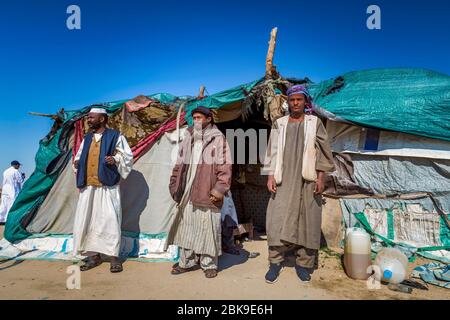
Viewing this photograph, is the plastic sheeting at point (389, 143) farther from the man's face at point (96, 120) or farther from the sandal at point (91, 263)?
the sandal at point (91, 263)

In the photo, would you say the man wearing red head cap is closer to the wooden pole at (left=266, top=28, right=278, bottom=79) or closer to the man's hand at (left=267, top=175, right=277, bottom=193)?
the man's hand at (left=267, top=175, right=277, bottom=193)

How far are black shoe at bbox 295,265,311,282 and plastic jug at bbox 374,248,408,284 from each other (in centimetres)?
74

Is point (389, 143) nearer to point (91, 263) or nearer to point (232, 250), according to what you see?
point (232, 250)

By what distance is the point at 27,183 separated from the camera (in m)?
4.91

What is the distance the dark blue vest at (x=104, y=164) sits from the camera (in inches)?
144

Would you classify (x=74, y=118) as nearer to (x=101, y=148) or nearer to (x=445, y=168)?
(x=101, y=148)

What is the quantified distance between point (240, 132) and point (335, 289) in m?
3.95

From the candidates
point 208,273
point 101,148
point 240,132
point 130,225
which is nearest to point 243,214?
point 240,132

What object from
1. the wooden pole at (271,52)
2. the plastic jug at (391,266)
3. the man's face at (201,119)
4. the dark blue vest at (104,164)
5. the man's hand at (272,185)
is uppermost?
the wooden pole at (271,52)

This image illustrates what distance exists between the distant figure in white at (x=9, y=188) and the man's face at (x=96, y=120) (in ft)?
21.4

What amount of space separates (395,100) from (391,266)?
2.51 m

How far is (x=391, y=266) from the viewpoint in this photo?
317 cm

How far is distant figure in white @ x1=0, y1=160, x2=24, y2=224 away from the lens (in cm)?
830

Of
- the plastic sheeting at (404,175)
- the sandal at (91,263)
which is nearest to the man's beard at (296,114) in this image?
the plastic sheeting at (404,175)
